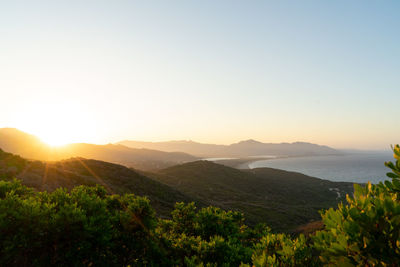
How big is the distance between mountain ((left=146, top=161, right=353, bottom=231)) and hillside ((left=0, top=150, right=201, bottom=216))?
18772 millimetres

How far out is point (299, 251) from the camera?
5613 millimetres

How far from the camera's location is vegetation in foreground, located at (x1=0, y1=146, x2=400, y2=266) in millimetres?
3623

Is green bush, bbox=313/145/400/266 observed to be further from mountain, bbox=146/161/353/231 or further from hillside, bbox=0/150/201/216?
mountain, bbox=146/161/353/231

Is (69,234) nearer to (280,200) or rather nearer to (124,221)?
(124,221)

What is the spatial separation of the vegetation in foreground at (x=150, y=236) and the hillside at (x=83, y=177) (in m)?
24.5

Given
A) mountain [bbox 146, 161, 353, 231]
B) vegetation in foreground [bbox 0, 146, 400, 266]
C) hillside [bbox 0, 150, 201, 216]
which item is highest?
vegetation in foreground [bbox 0, 146, 400, 266]

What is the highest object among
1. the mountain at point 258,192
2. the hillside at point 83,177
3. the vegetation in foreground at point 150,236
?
the vegetation in foreground at point 150,236

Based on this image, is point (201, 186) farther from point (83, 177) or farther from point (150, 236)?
point (150, 236)

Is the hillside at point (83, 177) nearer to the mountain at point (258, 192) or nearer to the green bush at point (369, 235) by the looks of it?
the mountain at point (258, 192)

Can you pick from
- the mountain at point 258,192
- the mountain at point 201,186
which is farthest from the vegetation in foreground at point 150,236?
the mountain at point 258,192

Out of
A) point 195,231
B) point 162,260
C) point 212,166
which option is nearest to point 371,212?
point 162,260

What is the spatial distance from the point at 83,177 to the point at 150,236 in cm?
3402

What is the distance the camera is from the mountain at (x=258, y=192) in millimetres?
63706

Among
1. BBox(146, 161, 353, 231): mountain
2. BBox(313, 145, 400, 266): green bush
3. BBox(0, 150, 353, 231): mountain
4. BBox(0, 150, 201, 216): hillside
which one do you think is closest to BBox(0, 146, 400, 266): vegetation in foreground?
BBox(313, 145, 400, 266): green bush
